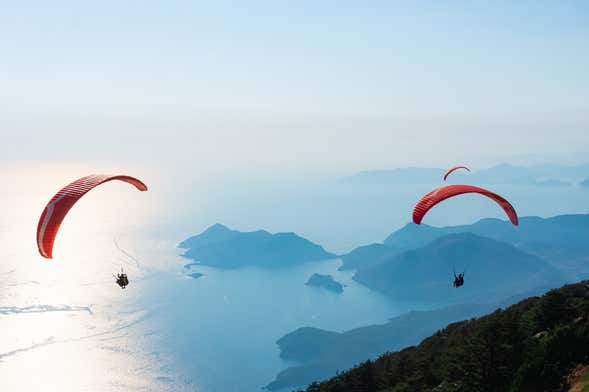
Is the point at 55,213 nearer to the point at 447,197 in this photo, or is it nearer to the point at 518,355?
the point at 447,197

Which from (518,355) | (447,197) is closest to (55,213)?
(447,197)

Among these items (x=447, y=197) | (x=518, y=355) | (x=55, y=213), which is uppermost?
(x=55, y=213)

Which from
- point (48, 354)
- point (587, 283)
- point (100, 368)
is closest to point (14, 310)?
point (48, 354)

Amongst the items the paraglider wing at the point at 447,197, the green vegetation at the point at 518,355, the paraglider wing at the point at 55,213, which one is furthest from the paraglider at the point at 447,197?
the paraglider wing at the point at 55,213

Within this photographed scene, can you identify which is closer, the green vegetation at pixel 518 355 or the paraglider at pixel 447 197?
the green vegetation at pixel 518 355

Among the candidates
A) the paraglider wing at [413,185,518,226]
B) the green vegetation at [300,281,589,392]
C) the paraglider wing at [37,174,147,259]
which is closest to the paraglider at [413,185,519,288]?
the paraglider wing at [413,185,518,226]

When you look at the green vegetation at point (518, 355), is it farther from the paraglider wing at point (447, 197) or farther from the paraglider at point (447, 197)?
the paraglider wing at point (447, 197)

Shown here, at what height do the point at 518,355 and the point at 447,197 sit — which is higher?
the point at 447,197

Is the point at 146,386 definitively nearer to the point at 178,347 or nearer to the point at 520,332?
the point at 178,347

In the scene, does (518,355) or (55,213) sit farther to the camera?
(518,355)

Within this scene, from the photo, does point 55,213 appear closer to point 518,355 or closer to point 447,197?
point 447,197

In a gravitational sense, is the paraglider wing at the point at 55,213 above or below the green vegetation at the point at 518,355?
above
